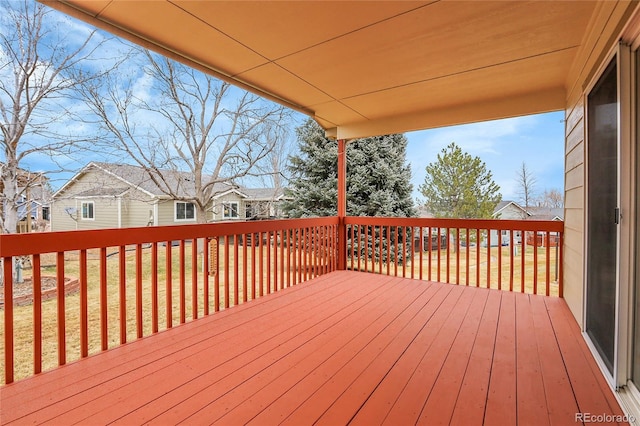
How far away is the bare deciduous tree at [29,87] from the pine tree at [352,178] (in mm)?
4507

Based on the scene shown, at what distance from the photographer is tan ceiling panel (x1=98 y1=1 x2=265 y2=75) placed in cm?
203

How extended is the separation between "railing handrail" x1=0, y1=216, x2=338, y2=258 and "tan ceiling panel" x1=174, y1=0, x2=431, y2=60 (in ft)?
5.52

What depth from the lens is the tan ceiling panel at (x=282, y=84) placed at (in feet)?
9.92

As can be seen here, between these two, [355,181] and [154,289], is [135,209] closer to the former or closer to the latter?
[154,289]

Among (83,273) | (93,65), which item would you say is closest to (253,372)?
(83,273)

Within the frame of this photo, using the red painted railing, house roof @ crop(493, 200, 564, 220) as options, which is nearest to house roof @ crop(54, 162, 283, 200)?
the red painted railing

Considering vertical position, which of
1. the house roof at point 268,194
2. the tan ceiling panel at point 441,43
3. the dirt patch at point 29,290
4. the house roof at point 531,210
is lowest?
the dirt patch at point 29,290

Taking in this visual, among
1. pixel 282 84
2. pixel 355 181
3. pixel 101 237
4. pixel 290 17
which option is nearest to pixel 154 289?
pixel 101 237

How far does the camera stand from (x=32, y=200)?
14.8 ft

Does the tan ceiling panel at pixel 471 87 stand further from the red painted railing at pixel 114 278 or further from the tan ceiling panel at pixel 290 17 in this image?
the red painted railing at pixel 114 278

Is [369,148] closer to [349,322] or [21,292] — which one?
[349,322]

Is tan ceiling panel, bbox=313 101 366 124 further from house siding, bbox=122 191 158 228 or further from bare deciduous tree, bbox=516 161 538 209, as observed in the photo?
bare deciduous tree, bbox=516 161 538 209

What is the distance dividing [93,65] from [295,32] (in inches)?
175

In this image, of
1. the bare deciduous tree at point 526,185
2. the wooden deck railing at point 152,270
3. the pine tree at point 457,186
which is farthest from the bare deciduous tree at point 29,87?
the bare deciduous tree at point 526,185
